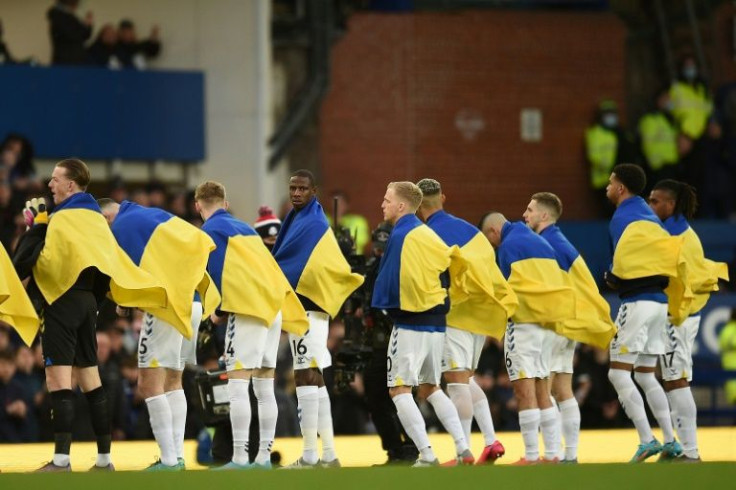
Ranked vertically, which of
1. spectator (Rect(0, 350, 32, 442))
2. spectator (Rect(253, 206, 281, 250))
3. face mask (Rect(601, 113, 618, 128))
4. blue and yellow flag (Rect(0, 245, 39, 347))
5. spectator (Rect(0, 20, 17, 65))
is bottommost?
spectator (Rect(0, 350, 32, 442))

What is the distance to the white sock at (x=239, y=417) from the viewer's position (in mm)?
13773

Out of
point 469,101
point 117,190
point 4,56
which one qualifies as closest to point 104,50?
point 4,56

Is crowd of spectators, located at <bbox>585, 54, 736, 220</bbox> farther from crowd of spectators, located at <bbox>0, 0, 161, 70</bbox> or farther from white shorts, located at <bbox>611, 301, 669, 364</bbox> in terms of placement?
white shorts, located at <bbox>611, 301, 669, 364</bbox>

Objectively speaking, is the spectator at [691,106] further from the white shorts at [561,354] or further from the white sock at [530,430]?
the white sock at [530,430]

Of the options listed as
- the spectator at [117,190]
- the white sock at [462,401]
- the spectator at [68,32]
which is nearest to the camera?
the white sock at [462,401]

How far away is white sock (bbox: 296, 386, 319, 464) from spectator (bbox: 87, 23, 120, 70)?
10312 mm

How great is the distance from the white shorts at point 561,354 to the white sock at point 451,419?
1.37m

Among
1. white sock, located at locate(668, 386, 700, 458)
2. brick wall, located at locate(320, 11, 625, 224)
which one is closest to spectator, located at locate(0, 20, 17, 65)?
brick wall, located at locate(320, 11, 625, 224)

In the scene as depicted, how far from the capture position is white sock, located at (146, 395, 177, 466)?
1365 centimetres

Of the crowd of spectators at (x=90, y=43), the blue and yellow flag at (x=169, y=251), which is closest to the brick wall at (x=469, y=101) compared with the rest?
the crowd of spectators at (x=90, y=43)

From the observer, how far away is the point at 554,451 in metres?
14.8

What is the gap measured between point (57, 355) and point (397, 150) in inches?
508

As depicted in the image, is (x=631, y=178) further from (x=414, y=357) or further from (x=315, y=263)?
(x=315, y=263)

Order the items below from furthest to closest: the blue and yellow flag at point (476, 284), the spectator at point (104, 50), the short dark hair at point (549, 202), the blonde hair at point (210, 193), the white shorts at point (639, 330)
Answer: the spectator at point (104, 50), the short dark hair at point (549, 202), the white shorts at point (639, 330), the blue and yellow flag at point (476, 284), the blonde hair at point (210, 193)
